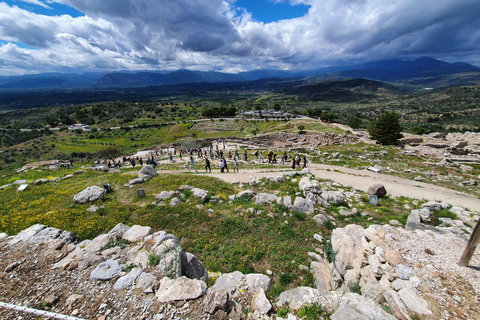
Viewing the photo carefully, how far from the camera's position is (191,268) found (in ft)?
22.5

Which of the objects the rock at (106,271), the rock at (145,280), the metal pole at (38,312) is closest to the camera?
the metal pole at (38,312)

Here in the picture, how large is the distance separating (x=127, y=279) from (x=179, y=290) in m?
1.72

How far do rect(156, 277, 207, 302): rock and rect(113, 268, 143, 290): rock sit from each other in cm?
85

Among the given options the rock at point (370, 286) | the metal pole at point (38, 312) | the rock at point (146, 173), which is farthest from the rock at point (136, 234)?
the rock at point (146, 173)

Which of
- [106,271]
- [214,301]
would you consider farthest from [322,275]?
[106,271]

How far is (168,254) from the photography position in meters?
6.85

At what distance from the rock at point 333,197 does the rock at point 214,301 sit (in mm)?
9345

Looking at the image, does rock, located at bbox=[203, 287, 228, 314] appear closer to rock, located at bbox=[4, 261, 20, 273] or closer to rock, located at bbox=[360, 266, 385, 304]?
rock, located at bbox=[360, 266, 385, 304]

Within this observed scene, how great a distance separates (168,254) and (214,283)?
1861 millimetres

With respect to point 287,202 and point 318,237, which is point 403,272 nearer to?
point 318,237

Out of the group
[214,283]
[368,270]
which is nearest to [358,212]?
[368,270]

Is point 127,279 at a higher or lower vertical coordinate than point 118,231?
higher

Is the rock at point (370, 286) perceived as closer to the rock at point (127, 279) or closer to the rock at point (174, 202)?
the rock at point (127, 279)

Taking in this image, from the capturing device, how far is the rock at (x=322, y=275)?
6831mm
